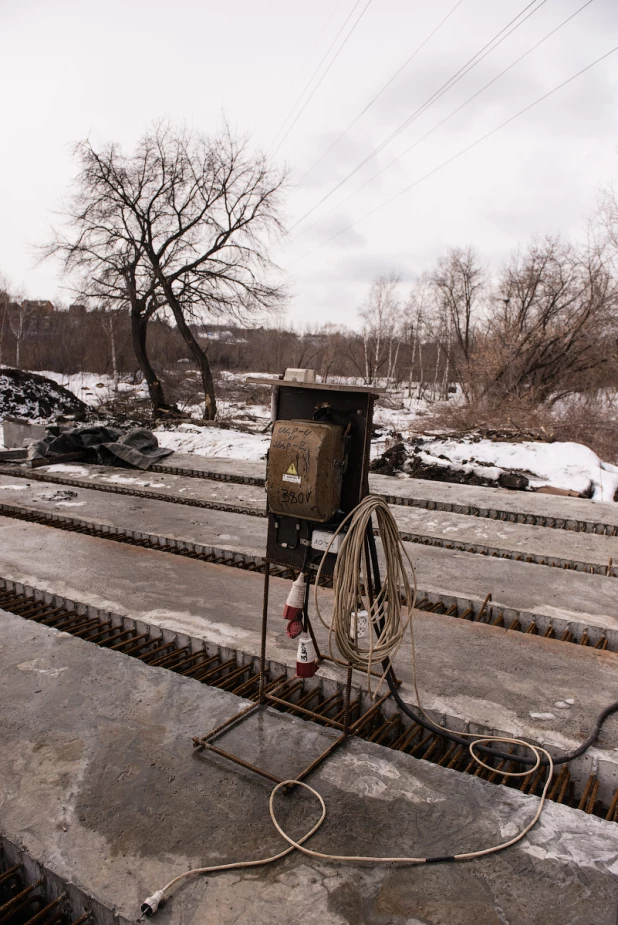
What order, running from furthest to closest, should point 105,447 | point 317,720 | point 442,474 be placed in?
point 105,447 < point 442,474 < point 317,720

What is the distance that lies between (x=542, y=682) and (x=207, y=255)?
16.5m

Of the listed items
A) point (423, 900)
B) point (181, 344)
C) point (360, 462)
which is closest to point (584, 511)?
point (360, 462)

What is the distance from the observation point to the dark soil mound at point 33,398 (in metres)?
17.4

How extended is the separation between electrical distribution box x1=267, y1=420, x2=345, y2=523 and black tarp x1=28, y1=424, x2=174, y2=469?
8452mm

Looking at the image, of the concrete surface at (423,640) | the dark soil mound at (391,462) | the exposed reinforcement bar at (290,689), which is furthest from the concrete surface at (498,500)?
the exposed reinforcement bar at (290,689)

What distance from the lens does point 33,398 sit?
17.9m

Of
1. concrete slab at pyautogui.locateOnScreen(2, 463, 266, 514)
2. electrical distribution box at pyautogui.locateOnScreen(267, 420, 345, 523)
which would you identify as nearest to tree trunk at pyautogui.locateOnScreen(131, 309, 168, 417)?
concrete slab at pyautogui.locateOnScreen(2, 463, 266, 514)

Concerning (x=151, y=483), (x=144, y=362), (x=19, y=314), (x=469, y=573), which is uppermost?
(x=19, y=314)

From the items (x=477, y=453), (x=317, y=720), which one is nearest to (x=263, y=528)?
(x=317, y=720)

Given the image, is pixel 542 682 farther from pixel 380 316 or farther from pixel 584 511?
pixel 380 316

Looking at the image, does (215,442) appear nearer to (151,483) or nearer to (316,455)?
(151,483)

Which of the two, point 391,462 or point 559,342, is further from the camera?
point 559,342

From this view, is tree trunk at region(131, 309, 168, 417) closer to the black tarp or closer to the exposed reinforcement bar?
the black tarp

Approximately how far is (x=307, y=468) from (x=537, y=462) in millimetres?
9029
